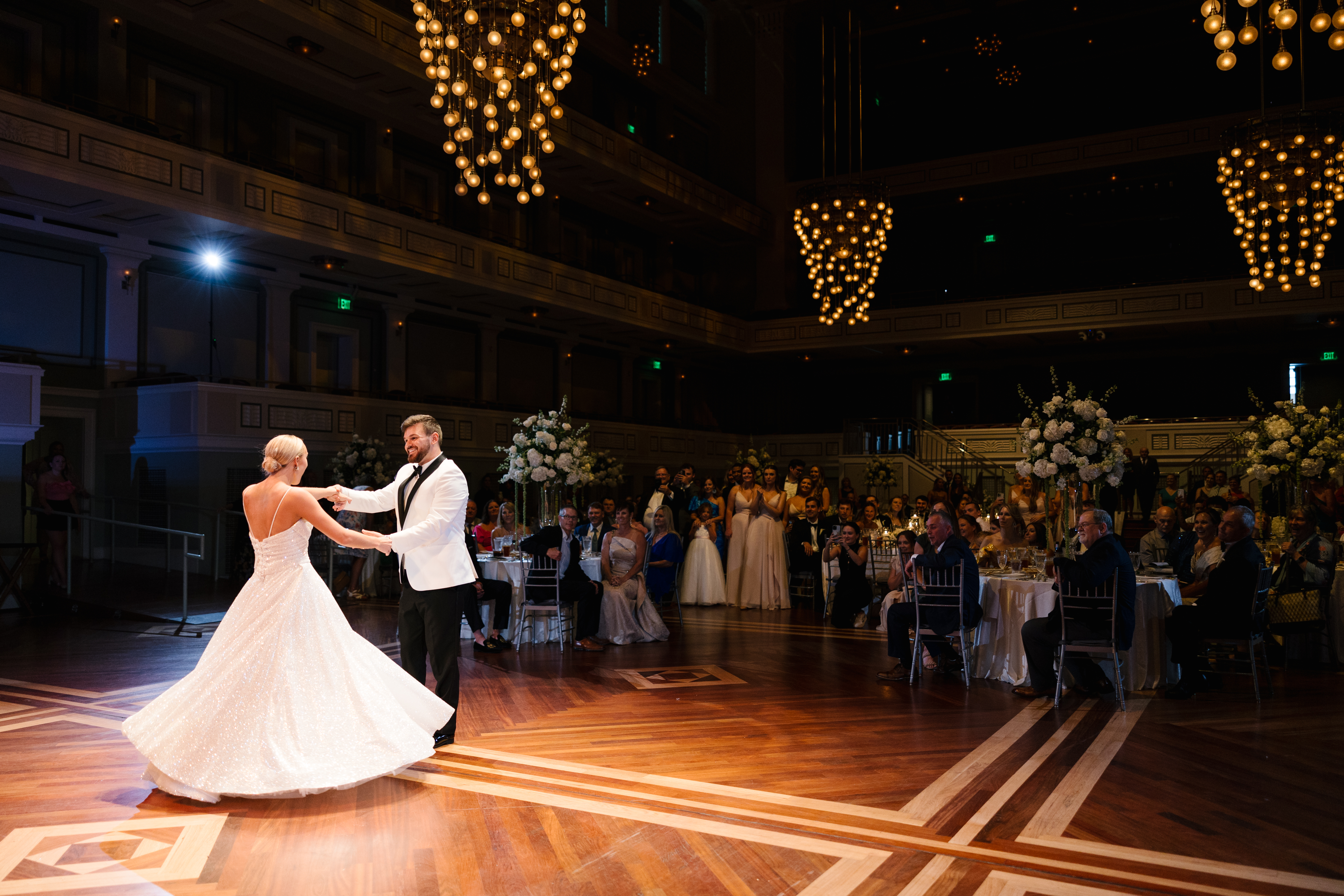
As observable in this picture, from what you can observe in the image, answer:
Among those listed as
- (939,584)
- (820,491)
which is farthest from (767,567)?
(939,584)

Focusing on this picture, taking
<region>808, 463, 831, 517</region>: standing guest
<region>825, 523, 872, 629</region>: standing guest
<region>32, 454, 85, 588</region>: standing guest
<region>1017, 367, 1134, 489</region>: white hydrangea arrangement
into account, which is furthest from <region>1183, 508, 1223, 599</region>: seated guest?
<region>32, 454, 85, 588</region>: standing guest

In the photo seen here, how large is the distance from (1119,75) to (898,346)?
6889 millimetres

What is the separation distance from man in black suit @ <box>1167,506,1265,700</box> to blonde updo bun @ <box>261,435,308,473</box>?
509 cm

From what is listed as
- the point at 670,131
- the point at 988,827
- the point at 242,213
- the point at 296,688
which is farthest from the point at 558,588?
the point at 670,131

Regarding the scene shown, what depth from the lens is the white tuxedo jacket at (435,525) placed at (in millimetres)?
4426

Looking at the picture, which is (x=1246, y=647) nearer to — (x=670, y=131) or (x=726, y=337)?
(x=726, y=337)

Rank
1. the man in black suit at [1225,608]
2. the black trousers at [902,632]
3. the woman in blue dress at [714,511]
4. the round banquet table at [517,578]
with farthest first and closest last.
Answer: the woman in blue dress at [714,511]
the round banquet table at [517,578]
the black trousers at [902,632]
the man in black suit at [1225,608]

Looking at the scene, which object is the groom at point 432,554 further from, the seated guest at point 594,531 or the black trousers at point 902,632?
the seated guest at point 594,531

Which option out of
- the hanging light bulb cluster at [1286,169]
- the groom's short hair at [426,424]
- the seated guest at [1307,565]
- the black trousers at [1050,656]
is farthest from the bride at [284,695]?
the hanging light bulb cluster at [1286,169]

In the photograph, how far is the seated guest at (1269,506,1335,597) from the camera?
640 centimetres

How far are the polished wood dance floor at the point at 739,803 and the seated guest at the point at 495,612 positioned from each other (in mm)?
1360

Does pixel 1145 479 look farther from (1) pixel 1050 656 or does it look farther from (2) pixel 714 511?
(1) pixel 1050 656

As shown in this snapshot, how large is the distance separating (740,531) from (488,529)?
2903 millimetres

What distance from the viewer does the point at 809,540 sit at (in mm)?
10273
